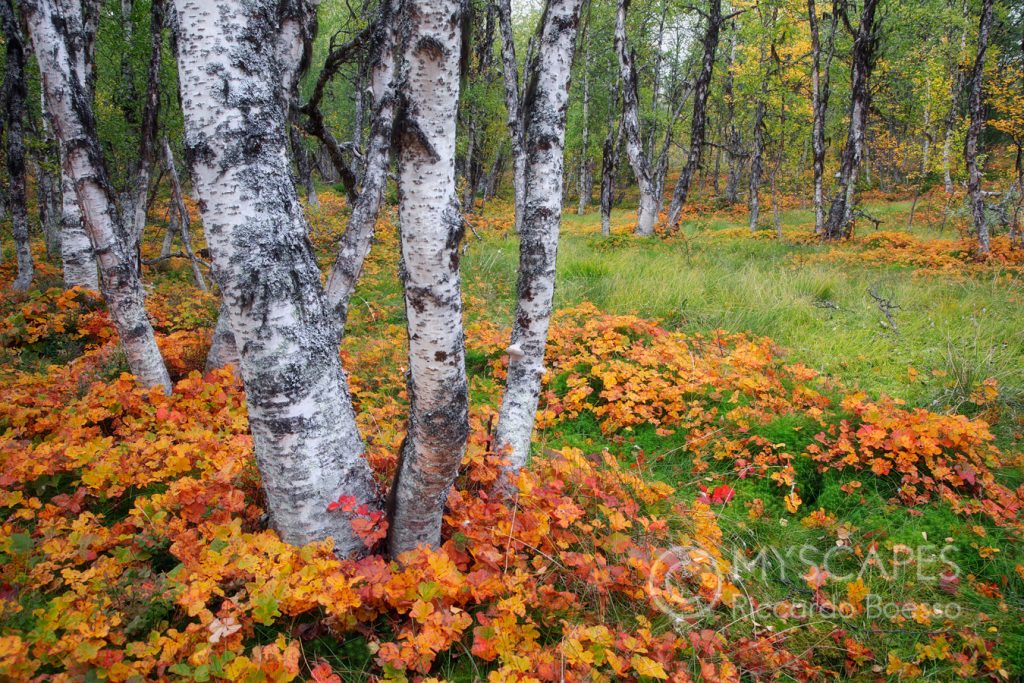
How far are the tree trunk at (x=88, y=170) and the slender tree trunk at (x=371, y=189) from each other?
1.57m

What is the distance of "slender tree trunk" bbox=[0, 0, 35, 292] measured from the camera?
6.87 meters

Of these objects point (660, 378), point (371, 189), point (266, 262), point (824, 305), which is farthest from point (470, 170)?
point (266, 262)

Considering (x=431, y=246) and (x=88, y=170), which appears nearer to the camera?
(x=431, y=246)

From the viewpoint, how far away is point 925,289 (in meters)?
7.76

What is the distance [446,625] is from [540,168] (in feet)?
8.35

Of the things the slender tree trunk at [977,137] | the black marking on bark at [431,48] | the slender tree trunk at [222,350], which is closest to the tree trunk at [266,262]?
the black marking on bark at [431,48]

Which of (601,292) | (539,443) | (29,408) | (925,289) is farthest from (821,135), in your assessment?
(29,408)

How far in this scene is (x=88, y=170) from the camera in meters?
3.82

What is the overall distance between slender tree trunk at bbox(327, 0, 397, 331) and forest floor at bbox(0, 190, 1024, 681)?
40.4 inches

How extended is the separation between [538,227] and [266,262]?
1.67 m

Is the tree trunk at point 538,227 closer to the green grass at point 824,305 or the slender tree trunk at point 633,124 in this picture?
the green grass at point 824,305

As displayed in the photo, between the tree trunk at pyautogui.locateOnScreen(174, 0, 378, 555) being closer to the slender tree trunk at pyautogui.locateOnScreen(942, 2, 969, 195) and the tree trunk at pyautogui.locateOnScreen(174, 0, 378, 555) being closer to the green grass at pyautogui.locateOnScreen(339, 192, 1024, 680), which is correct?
the green grass at pyautogui.locateOnScreen(339, 192, 1024, 680)

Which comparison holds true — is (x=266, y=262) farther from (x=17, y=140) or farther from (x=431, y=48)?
(x=17, y=140)

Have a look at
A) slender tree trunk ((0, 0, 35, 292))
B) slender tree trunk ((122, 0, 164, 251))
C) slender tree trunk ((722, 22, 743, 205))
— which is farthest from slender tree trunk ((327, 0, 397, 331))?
slender tree trunk ((722, 22, 743, 205))
